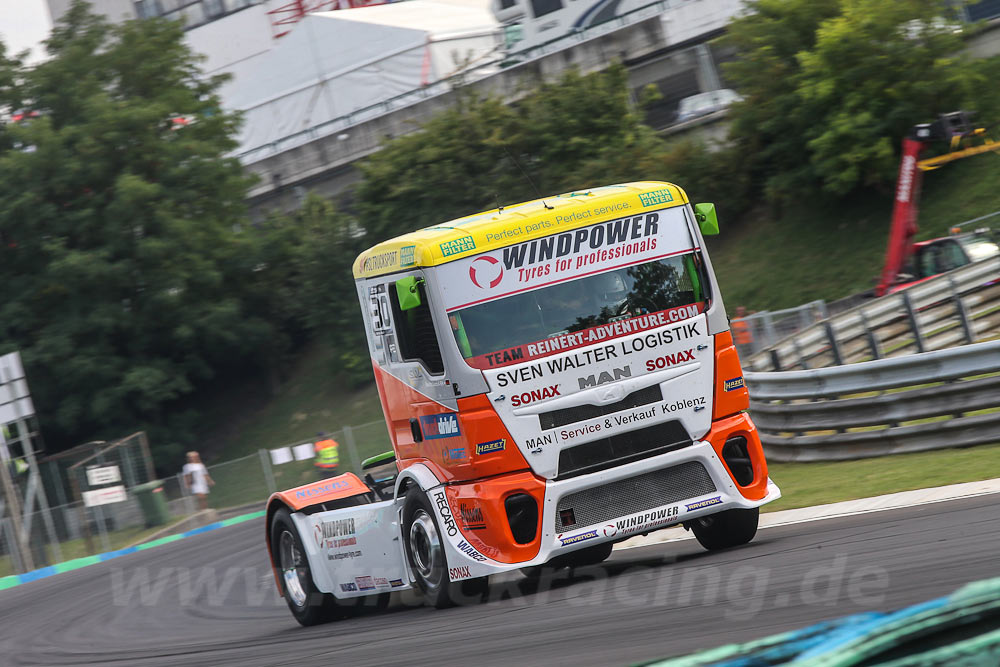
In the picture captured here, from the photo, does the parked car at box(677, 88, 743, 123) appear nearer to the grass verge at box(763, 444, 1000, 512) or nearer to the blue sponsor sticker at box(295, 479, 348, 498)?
the grass verge at box(763, 444, 1000, 512)

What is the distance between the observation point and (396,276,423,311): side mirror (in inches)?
332

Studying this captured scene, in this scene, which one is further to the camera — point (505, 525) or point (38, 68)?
point (38, 68)

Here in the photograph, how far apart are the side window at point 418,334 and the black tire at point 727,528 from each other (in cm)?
240

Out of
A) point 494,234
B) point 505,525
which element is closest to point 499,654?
point 505,525

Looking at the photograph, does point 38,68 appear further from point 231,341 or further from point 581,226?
point 581,226

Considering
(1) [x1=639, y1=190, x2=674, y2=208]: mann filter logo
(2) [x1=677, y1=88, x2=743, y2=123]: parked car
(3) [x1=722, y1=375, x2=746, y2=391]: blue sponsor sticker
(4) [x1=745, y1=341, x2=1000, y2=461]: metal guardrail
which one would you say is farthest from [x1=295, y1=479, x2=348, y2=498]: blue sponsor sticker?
(2) [x1=677, y1=88, x2=743, y2=123]: parked car

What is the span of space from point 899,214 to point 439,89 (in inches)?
964

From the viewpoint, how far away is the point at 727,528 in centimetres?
915

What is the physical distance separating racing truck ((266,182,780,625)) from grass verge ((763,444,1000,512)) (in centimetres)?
207

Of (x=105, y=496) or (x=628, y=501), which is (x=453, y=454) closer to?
(x=628, y=501)

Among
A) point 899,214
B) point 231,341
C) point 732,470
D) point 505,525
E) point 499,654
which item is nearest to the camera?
point 499,654

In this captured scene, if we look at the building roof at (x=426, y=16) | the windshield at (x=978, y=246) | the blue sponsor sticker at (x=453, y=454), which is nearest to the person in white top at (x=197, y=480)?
the windshield at (x=978, y=246)

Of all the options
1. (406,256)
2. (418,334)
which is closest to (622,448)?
(418,334)

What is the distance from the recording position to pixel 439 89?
1827 inches
